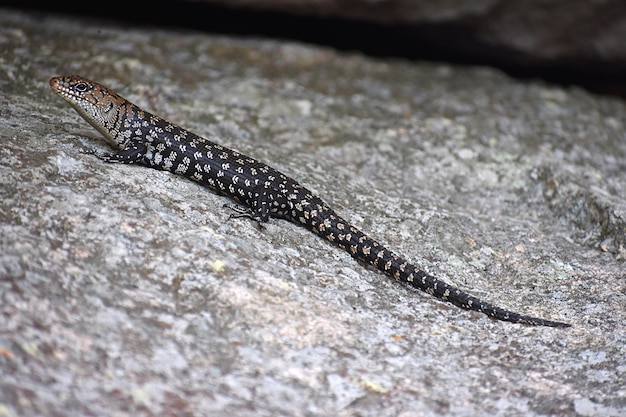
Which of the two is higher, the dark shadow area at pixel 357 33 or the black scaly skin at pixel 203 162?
the dark shadow area at pixel 357 33

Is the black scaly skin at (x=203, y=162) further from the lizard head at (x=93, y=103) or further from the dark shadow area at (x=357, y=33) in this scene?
the dark shadow area at (x=357, y=33)

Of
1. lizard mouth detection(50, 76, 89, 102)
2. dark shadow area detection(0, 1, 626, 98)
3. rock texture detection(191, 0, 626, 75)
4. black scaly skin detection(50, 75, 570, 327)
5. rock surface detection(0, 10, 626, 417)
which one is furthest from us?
dark shadow area detection(0, 1, 626, 98)

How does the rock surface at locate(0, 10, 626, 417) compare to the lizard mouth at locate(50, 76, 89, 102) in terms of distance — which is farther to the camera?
the lizard mouth at locate(50, 76, 89, 102)

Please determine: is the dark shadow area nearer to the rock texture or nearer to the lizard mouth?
the rock texture

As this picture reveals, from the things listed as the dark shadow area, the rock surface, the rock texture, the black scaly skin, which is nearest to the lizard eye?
the black scaly skin

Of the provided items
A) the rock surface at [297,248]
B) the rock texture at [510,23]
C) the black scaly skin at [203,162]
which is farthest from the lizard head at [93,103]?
the rock texture at [510,23]

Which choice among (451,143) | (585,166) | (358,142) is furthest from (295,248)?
(585,166)

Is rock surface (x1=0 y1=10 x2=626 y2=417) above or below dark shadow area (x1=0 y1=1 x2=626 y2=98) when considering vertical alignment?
below
